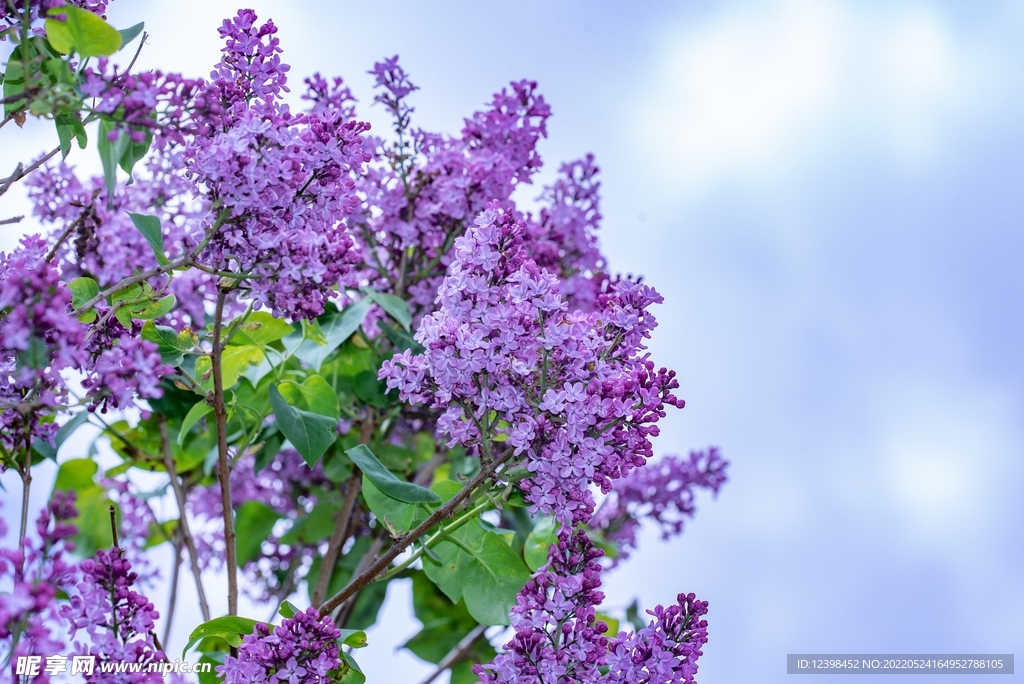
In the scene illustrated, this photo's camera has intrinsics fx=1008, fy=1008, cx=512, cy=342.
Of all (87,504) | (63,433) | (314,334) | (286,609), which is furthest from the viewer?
(87,504)

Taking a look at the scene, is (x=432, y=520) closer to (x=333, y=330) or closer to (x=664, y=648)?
(x=664, y=648)

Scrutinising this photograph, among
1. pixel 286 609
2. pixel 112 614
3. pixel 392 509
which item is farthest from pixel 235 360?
pixel 112 614

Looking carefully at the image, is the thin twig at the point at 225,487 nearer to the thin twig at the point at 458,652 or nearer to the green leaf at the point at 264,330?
the green leaf at the point at 264,330

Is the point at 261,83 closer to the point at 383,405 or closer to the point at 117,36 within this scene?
the point at 117,36

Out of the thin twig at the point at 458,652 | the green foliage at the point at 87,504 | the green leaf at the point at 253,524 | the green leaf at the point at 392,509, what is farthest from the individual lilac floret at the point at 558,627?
the green foliage at the point at 87,504

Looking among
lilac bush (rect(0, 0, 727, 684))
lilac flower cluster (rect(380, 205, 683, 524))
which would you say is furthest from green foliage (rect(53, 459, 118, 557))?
lilac flower cluster (rect(380, 205, 683, 524))
